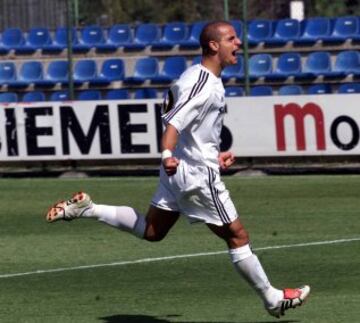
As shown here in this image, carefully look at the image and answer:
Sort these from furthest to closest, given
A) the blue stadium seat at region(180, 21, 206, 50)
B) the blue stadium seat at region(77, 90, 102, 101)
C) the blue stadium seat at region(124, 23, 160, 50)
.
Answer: the blue stadium seat at region(124, 23, 160, 50), the blue stadium seat at region(180, 21, 206, 50), the blue stadium seat at region(77, 90, 102, 101)

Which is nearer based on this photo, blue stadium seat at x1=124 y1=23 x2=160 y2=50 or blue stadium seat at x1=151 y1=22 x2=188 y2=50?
blue stadium seat at x1=151 y1=22 x2=188 y2=50

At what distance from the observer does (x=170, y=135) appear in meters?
7.89

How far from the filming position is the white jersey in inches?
314

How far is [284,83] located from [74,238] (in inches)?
458

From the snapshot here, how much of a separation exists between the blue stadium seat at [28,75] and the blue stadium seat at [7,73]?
12 cm

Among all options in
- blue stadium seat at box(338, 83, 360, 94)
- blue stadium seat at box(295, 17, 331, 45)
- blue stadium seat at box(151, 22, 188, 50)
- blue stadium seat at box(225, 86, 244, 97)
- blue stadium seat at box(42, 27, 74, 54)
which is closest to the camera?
blue stadium seat at box(338, 83, 360, 94)

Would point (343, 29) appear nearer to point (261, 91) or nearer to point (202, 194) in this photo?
point (261, 91)

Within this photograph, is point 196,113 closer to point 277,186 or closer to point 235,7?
point 277,186

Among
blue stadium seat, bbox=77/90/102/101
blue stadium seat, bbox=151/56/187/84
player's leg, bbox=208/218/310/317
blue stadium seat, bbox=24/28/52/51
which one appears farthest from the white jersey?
blue stadium seat, bbox=24/28/52/51

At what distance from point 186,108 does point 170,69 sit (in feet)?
54.3

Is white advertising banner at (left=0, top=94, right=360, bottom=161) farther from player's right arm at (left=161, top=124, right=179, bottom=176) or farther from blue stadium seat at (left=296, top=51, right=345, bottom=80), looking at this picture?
player's right arm at (left=161, top=124, right=179, bottom=176)

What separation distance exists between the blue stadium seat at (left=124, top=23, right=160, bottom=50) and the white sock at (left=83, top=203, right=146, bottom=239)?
1742 cm

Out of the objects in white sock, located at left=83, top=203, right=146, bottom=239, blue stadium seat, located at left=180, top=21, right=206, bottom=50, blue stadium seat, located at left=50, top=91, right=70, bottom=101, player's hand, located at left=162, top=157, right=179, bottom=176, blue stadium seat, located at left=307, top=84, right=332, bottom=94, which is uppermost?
player's hand, located at left=162, top=157, right=179, bottom=176

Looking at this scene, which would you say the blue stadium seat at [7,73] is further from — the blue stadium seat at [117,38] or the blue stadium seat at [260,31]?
the blue stadium seat at [260,31]
